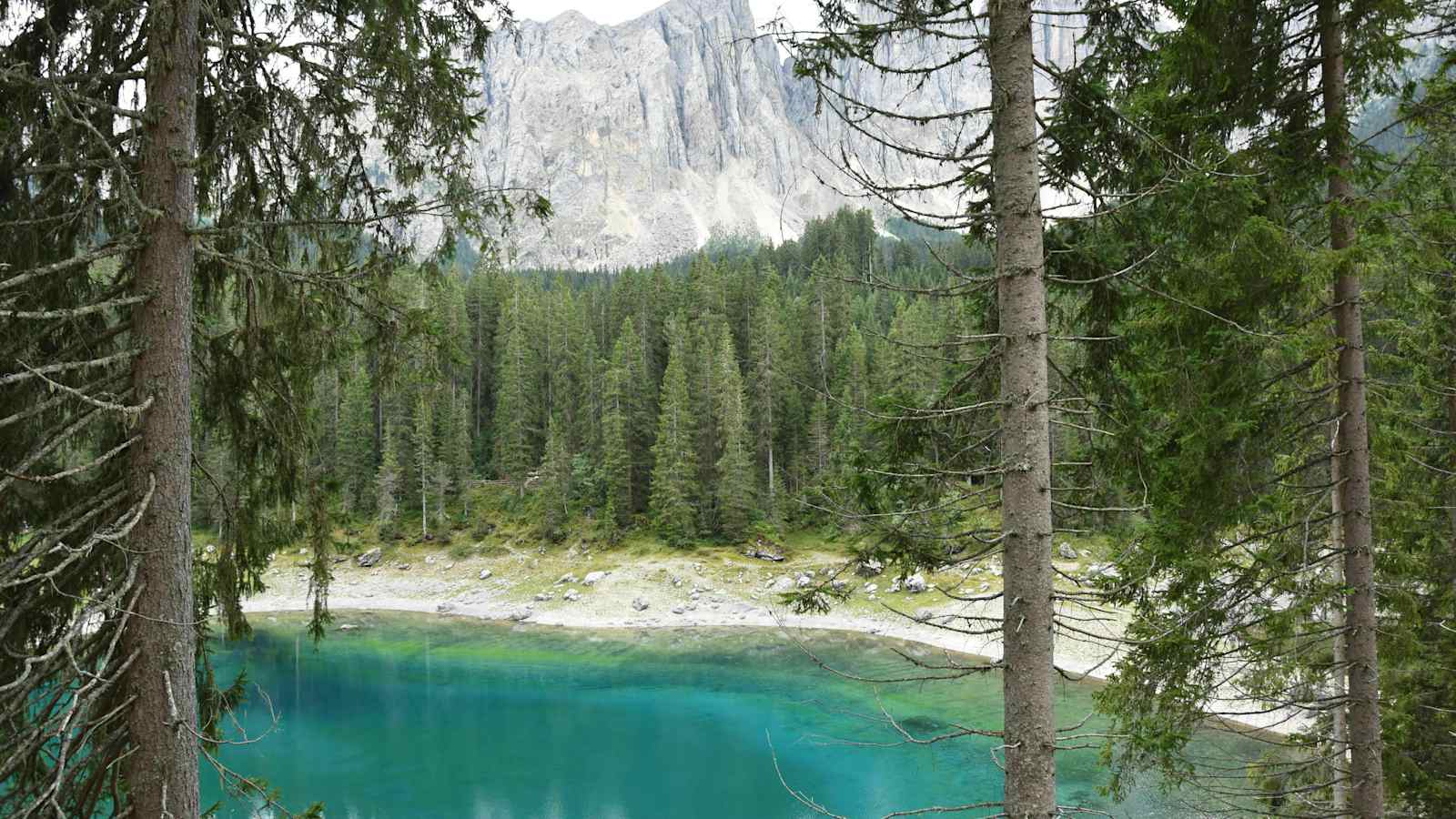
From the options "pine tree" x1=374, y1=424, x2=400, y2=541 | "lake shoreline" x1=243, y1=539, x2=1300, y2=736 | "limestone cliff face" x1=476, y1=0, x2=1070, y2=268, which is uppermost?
"limestone cliff face" x1=476, y1=0, x2=1070, y2=268

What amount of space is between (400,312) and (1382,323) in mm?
6944

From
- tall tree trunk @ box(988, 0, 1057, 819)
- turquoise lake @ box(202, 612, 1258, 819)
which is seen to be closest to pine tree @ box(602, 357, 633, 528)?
turquoise lake @ box(202, 612, 1258, 819)

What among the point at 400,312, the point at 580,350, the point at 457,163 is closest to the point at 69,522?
the point at 400,312

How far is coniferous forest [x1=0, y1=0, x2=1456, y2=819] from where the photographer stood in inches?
136

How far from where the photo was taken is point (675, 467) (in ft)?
121

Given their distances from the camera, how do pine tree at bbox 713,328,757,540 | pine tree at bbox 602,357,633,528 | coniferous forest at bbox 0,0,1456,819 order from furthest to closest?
pine tree at bbox 602,357,633,528, pine tree at bbox 713,328,757,540, coniferous forest at bbox 0,0,1456,819

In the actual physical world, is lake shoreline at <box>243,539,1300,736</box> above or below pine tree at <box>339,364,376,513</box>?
below

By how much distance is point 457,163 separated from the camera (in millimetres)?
5074

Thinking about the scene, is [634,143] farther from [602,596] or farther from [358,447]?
[602,596]

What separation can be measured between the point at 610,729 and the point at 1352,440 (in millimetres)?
18969

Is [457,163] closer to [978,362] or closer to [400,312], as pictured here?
[400,312]

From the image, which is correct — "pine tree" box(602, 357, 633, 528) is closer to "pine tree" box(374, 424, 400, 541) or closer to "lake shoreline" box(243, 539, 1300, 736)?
"lake shoreline" box(243, 539, 1300, 736)

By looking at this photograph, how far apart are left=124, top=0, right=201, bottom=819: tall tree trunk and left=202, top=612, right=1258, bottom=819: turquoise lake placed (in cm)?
773

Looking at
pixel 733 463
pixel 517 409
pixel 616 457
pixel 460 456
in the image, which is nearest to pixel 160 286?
pixel 733 463
